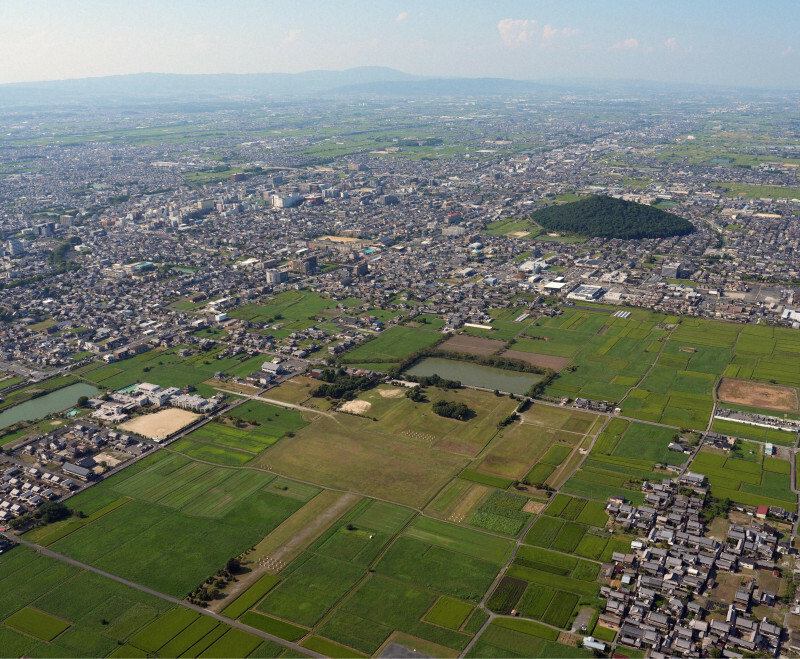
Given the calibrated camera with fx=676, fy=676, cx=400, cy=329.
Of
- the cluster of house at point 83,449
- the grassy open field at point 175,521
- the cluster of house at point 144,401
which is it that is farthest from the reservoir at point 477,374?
the cluster of house at point 83,449

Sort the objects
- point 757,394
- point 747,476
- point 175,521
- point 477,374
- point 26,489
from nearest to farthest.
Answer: point 175,521 → point 747,476 → point 26,489 → point 757,394 → point 477,374

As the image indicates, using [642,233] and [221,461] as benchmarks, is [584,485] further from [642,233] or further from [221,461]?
[642,233]

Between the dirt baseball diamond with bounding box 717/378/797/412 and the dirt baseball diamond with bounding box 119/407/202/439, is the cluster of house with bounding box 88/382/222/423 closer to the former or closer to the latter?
the dirt baseball diamond with bounding box 119/407/202/439

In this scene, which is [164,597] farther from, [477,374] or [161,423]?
[477,374]

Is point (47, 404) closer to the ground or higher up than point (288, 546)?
higher up

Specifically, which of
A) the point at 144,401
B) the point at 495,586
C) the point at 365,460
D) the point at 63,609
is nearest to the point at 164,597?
the point at 63,609

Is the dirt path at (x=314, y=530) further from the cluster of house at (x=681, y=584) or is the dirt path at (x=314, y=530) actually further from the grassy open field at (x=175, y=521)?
the cluster of house at (x=681, y=584)

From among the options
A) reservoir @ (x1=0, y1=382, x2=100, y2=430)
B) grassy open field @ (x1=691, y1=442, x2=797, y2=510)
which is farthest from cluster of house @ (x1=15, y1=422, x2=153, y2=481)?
grassy open field @ (x1=691, y1=442, x2=797, y2=510)
